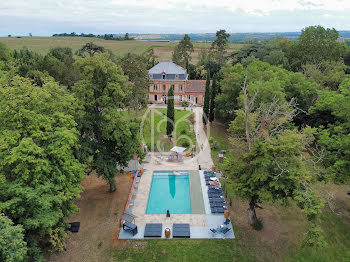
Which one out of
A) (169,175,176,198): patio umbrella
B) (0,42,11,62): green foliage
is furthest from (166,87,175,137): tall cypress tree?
(0,42,11,62): green foliage

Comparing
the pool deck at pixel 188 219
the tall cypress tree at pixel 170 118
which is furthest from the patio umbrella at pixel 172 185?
the tall cypress tree at pixel 170 118

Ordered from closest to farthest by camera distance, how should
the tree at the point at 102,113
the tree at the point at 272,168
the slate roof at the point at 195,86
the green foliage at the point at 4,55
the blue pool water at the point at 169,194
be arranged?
1. the tree at the point at 272,168
2. the tree at the point at 102,113
3. the blue pool water at the point at 169,194
4. the green foliage at the point at 4,55
5. the slate roof at the point at 195,86

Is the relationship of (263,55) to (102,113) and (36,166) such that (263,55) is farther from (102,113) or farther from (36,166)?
(36,166)

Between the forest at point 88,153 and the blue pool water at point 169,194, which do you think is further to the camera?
the blue pool water at point 169,194

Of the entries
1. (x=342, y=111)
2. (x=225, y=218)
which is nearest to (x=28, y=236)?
(x=225, y=218)

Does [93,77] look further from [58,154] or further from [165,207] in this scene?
[165,207]

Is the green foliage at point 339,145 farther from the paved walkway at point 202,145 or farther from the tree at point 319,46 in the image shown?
the tree at point 319,46

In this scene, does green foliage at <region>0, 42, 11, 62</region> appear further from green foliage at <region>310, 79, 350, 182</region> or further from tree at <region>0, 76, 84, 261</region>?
green foliage at <region>310, 79, 350, 182</region>
